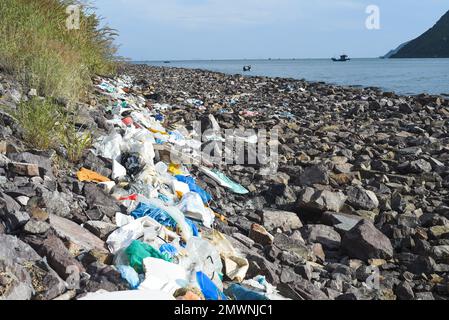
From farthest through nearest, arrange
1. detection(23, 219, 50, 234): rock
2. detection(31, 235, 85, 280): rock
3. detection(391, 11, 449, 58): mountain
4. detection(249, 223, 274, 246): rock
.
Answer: detection(391, 11, 449, 58): mountain < detection(249, 223, 274, 246): rock < detection(23, 219, 50, 234): rock < detection(31, 235, 85, 280): rock

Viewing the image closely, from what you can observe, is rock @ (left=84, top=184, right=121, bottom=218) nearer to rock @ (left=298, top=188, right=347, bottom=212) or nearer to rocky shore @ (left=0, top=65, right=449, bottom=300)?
rocky shore @ (left=0, top=65, right=449, bottom=300)

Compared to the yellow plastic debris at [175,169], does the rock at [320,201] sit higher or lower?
lower

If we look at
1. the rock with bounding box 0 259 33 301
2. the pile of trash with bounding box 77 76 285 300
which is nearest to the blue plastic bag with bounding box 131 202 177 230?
the pile of trash with bounding box 77 76 285 300

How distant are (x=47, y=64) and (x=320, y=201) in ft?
11.6

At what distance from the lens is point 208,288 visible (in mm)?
2717

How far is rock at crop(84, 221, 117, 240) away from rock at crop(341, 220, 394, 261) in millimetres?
2093

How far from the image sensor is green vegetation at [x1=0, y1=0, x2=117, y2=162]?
14.3 ft

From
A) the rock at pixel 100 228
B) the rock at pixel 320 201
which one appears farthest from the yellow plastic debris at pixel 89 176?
the rock at pixel 320 201

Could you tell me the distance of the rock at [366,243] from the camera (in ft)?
13.7

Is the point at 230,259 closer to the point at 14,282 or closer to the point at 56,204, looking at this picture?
the point at 56,204

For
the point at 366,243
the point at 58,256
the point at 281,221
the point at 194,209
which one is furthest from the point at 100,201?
the point at 366,243

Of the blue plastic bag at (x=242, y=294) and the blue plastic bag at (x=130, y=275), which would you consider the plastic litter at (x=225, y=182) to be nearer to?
the blue plastic bag at (x=242, y=294)

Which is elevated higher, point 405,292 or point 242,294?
point 242,294

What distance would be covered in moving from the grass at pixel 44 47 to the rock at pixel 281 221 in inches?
105
